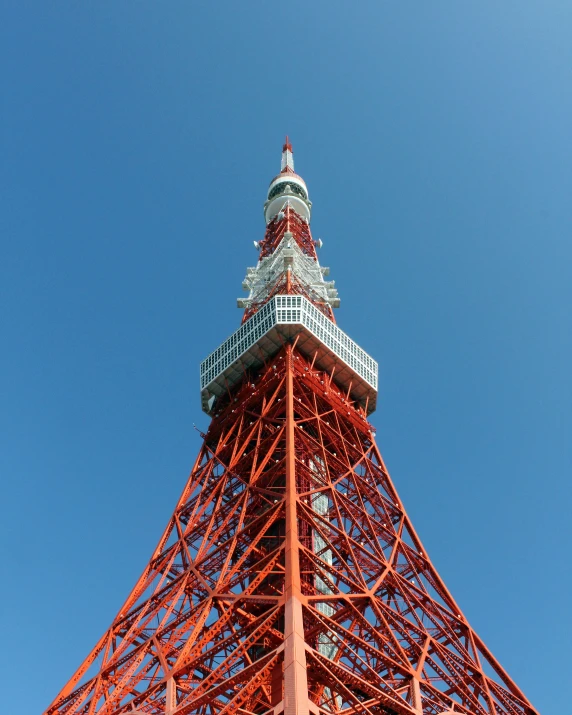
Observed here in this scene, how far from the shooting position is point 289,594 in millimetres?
18781

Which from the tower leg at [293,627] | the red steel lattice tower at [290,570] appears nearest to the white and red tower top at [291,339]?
the red steel lattice tower at [290,570]

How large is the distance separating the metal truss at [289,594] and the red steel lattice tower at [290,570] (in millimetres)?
53

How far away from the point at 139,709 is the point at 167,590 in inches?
212

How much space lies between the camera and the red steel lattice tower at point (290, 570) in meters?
18.7

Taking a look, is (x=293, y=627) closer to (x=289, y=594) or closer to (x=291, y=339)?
(x=289, y=594)

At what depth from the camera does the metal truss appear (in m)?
18.5

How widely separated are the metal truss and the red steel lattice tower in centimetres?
5

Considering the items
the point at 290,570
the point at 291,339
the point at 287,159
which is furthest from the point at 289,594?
the point at 287,159

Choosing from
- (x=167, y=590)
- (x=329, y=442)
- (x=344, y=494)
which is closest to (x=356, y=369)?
(x=329, y=442)

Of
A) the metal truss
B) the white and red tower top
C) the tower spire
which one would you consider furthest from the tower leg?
the tower spire

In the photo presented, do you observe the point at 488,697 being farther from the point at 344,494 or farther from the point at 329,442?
the point at 329,442

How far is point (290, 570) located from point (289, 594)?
77cm

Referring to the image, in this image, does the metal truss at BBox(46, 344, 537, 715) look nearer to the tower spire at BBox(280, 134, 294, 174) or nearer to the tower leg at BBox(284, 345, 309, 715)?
the tower leg at BBox(284, 345, 309, 715)

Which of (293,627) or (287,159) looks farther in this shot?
(287,159)
